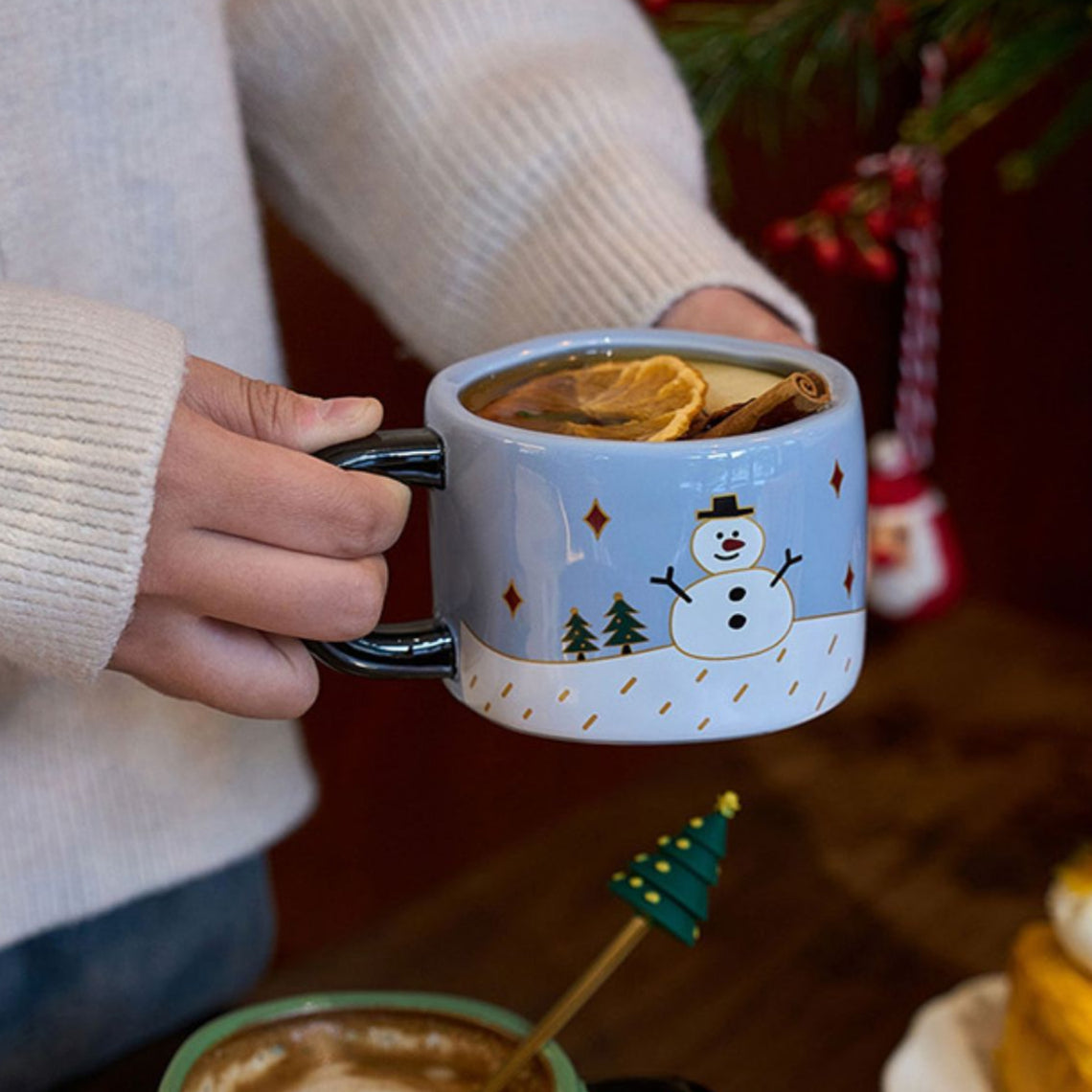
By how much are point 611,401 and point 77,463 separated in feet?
0.47

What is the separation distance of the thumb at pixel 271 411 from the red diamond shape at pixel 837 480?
4.9 inches

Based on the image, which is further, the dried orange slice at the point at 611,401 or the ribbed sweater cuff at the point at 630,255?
the ribbed sweater cuff at the point at 630,255

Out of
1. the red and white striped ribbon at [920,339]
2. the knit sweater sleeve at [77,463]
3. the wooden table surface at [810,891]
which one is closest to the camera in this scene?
the knit sweater sleeve at [77,463]

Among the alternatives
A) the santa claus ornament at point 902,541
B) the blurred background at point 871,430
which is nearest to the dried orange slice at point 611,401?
the blurred background at point 871,430

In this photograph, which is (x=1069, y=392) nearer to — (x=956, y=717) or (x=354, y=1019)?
(x=956, y=717)

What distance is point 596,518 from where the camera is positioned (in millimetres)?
367

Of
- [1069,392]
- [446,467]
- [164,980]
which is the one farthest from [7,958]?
[1069,392]

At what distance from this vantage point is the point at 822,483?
0.38m

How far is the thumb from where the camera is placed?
1.25 feet

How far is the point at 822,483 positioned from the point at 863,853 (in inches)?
21.0

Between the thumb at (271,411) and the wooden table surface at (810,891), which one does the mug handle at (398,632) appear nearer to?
the thumb at (271,411)

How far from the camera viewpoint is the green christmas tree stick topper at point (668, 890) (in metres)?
0.39

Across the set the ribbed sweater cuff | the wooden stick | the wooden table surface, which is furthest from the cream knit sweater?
the wooden stick

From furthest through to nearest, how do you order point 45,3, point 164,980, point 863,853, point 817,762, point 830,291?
point 830,291 → point 817,762 → point 863,853 → point 164,980 → point 45,3
